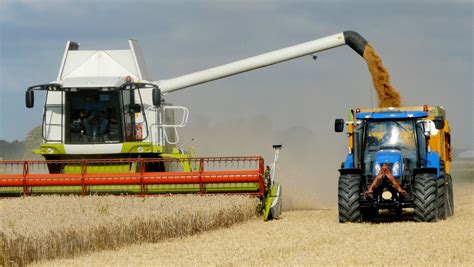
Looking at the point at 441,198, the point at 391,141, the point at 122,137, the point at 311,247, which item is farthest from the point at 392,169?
the point at 122,137

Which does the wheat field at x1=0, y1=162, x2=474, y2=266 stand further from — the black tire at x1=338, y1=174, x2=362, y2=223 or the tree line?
the tree line

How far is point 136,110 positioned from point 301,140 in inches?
369

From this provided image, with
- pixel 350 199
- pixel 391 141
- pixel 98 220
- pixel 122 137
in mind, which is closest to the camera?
pixel 98 220

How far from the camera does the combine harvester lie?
12859 millimetres

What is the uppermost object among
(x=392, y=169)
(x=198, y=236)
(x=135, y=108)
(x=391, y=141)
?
(x=135, y=108)

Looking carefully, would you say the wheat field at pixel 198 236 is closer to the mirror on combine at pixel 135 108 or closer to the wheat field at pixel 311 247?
the wheat field at pixel 311 247

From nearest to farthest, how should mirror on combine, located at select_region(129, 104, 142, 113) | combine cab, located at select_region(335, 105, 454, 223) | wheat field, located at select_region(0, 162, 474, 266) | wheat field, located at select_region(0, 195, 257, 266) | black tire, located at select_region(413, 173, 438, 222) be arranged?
wheat field, located at select_region(0, 162, 474, 266)
wheat field, located at select_region(0, 195, 257, 266)
black tire, located at select_region(413, 173, 438, 222)
combine cab, located at select_region(335, 105, 454, 223)
mirror on combine, located at select_region(129, 104, 142, 113)

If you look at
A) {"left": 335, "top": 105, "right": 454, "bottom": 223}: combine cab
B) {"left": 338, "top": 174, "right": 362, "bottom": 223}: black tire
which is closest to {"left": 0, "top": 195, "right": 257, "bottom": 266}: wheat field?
{"left": 338, "top": 174, "right": 362, "bottom": 223}: black tire

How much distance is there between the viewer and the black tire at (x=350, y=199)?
11711 millimetres

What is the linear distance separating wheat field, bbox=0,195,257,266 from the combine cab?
1.45 metres

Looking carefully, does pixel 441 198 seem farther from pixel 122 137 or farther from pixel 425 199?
pixel 122 137

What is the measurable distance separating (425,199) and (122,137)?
487cm

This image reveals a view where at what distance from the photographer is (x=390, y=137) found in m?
12.3

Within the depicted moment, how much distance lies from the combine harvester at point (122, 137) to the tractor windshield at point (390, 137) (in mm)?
1453
